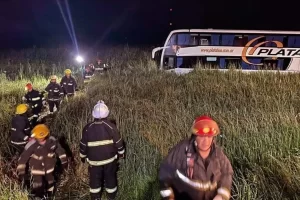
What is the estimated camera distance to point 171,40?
51.7ft

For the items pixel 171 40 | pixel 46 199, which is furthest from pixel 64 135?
pixel 171 40

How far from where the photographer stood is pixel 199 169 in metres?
2.75

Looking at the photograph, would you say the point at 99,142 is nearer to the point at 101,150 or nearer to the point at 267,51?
the point at 101,150

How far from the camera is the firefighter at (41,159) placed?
→ 4.48 meters

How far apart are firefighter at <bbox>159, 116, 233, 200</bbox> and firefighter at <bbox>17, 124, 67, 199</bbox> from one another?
2.30m

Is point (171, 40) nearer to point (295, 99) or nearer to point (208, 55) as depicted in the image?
point (208, 55)

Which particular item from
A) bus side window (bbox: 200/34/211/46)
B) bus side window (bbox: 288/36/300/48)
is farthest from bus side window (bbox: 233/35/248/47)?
bus side window (bbox: 288/36/300/48)

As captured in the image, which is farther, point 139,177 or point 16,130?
point 16,130

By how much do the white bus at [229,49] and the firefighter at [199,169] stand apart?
12.8 metres

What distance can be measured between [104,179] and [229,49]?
12523 millimetres

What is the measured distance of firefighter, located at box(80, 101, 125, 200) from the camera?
4.40 m

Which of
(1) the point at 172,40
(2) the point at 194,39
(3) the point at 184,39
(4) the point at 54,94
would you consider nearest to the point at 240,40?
(2) the point at 194,39

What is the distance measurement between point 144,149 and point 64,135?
1.95 metres

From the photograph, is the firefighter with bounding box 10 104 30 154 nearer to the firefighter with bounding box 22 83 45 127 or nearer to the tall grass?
the tall grass
